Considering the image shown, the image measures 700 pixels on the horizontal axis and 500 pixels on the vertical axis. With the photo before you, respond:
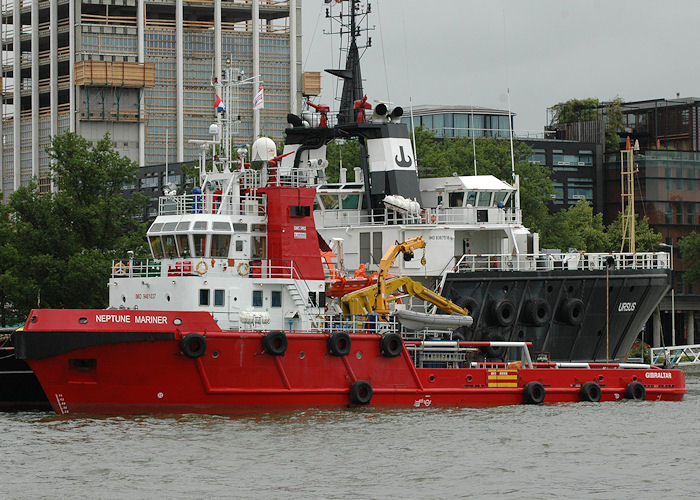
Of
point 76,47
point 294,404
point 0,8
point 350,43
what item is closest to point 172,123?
point 76,47

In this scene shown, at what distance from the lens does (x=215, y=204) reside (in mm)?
34719

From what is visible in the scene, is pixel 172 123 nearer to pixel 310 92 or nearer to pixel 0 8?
pixel 310 92

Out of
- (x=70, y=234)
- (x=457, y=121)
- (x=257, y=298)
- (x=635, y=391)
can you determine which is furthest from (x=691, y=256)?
(x=257, y=298)

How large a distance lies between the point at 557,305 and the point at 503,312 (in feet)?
6.15

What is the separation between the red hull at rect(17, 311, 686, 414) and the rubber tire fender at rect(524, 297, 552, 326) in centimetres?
582

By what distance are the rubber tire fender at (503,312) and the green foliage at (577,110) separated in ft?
171

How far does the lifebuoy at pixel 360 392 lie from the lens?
3312 cm

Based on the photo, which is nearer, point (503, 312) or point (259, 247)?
point (259, 247)

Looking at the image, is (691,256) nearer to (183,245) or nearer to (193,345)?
(183,245)

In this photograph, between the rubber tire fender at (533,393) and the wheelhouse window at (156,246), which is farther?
the rubber tire fender at (533,393)

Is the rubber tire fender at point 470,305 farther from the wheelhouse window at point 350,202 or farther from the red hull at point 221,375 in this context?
the wheelhouse window at point 350,202

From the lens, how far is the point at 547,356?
132 feet

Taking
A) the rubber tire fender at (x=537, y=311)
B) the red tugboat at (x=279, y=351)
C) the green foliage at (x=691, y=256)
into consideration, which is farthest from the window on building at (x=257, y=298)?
the green foliage at (x=691, y=256)

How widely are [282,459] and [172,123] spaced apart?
65301mm
